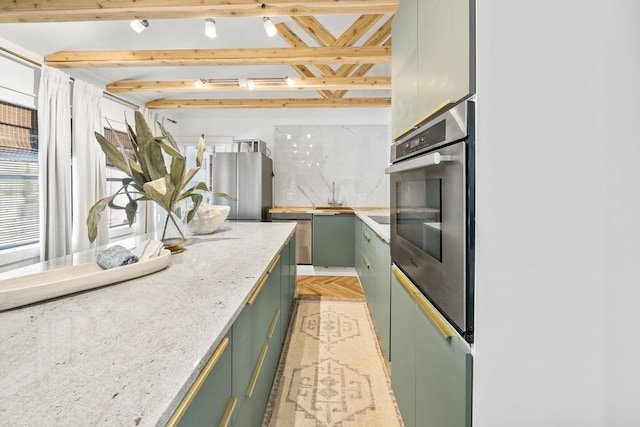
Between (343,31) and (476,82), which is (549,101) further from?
(343,31)

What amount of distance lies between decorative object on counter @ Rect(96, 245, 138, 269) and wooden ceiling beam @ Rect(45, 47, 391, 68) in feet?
8.16

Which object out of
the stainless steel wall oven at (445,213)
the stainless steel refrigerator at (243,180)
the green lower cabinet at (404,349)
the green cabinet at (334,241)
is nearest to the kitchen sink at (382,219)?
the green cabinet at (334,241)

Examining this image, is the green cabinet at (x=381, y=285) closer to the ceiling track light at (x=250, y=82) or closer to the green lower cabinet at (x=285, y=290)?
the green lower cabinet at (x=285, y=290)

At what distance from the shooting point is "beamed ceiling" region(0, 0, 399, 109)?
7.05 feet

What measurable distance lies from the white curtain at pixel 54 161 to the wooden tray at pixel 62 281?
2.38 m

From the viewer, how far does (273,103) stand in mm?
4602

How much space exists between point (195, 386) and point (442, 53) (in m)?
1.00

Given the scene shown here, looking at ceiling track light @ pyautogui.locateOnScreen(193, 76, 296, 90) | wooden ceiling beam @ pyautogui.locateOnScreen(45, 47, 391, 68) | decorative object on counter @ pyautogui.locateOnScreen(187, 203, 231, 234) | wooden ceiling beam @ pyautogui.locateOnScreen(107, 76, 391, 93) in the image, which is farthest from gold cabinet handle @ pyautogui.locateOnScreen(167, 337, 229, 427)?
wooden ceiling beam @ pyautogui.locateOnScreen(107, 76, 391, 93)

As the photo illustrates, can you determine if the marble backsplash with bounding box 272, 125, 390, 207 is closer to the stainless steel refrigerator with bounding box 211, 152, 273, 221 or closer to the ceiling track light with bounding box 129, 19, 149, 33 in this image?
the stainless steel refrigerator with bounding box 211, 152, 273, 221

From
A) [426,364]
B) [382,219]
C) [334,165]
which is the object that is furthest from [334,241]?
[426,364]

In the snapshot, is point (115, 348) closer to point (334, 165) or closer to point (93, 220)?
point (93, 220)

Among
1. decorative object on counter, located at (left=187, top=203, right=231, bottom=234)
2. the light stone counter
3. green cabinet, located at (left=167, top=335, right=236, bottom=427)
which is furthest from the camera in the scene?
decorative object on counter, located at (left=187, top=203, right=231, bottom=234)

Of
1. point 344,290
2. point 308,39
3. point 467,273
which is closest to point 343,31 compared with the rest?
point 308,39

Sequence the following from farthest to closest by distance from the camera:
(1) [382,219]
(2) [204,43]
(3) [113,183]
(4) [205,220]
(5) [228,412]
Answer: (3) [113,183], (1) [382,219], (2) [204,43], (4) [205,220], (5) [228,412]
